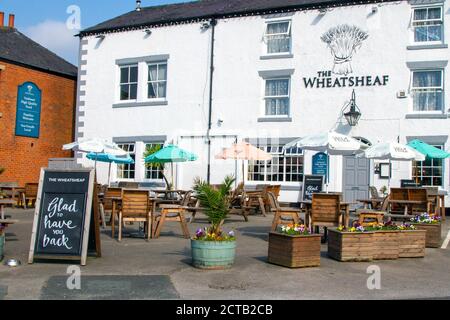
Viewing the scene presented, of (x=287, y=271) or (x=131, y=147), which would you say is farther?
(x=131, y=147)

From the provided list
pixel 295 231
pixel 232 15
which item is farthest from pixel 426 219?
pixel 232 15

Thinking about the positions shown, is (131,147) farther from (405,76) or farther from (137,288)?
(137,288)

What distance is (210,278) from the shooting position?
24.3ft

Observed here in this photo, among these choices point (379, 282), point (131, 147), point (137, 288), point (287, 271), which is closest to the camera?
point (137, 288)

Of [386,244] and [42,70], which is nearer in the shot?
[386,244]

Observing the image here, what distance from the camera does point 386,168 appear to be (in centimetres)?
1866

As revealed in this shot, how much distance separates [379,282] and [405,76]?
1274 cm

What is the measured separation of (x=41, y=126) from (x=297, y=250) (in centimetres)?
1851

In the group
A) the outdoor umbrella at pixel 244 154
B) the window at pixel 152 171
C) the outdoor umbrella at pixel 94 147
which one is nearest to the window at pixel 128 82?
the window at pixel 152 171

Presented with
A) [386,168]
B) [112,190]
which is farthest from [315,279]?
[386,168]

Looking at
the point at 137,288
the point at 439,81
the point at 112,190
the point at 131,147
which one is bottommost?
Result: the point at 137,288

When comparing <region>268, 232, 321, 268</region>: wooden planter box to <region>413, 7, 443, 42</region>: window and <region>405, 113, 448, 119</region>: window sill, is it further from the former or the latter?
<region>413, 7, 443, 42</region>: window

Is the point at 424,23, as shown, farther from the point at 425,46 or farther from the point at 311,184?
the point at 311,184

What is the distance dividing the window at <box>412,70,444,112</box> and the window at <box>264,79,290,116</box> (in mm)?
4465
